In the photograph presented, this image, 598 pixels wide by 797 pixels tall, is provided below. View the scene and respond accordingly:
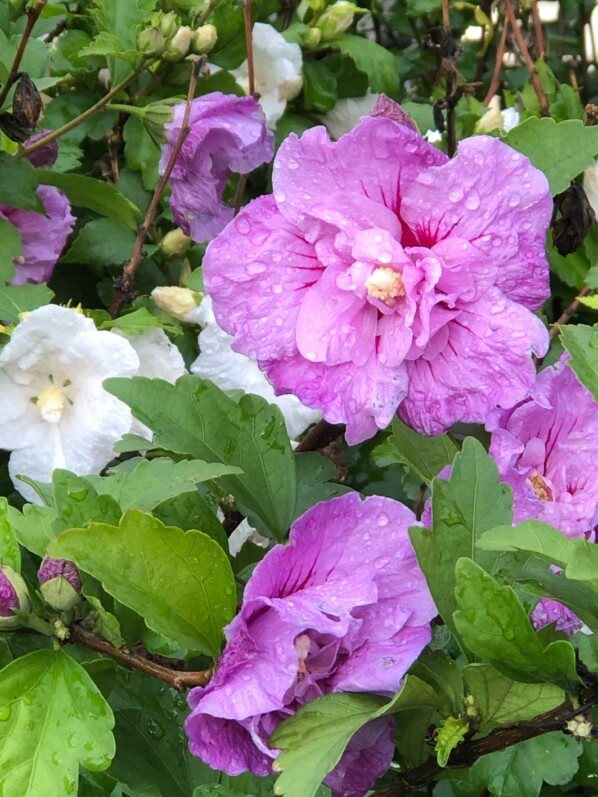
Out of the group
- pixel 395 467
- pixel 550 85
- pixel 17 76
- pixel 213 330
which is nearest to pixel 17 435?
pixel 213 330

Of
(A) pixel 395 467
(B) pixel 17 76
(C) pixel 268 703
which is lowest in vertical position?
(A) pixel 395 467

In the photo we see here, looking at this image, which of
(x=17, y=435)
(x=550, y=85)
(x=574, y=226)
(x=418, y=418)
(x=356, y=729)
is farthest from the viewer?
(x=550, y=85)

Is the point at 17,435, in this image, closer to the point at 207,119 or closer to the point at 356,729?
the point at 207,119

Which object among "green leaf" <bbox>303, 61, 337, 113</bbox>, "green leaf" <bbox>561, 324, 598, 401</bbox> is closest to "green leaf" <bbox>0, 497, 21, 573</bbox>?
"green leaf" <bbox>561, 324, 598, 401</bbox>

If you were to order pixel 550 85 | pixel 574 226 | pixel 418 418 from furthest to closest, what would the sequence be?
pixel 550 85
pixel 574 226
pixel 418 418

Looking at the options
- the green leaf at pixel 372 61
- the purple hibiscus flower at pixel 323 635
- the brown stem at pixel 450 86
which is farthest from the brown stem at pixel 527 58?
the purple hibiscus flower at pixel 323 635

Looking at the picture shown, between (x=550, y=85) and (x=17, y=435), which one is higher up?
Answer: (x=550, y=85)
